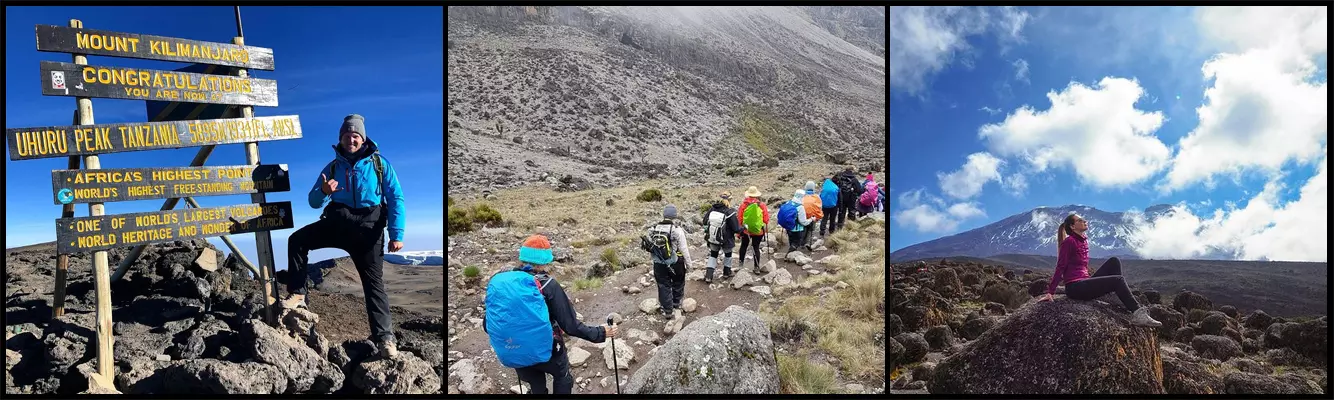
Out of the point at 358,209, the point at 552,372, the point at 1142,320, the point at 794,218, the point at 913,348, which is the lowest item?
the point at 913,348

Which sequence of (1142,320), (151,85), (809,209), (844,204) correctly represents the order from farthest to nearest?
(844,204) → (809,209) → (1142,320) → (151,85)

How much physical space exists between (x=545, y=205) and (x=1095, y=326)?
1741 centimetres

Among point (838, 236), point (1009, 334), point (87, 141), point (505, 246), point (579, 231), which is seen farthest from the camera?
point (579, 231)

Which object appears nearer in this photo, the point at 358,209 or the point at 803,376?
the point at 358,209

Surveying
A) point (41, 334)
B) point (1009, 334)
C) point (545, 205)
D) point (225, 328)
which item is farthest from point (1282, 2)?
point (545, 205)

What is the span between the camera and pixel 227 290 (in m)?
6.75

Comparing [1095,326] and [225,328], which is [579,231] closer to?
[225,328]

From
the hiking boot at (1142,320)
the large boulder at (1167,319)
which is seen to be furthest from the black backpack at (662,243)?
the large boulder at (1167,319)

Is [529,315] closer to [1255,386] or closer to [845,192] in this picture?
[1255,386]

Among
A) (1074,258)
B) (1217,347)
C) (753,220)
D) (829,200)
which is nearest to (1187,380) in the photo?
(1217,347)

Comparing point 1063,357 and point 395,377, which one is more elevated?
point 1063,357

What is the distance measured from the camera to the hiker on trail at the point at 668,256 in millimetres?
6363

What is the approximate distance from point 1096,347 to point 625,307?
500 cm

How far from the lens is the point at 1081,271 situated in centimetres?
536
